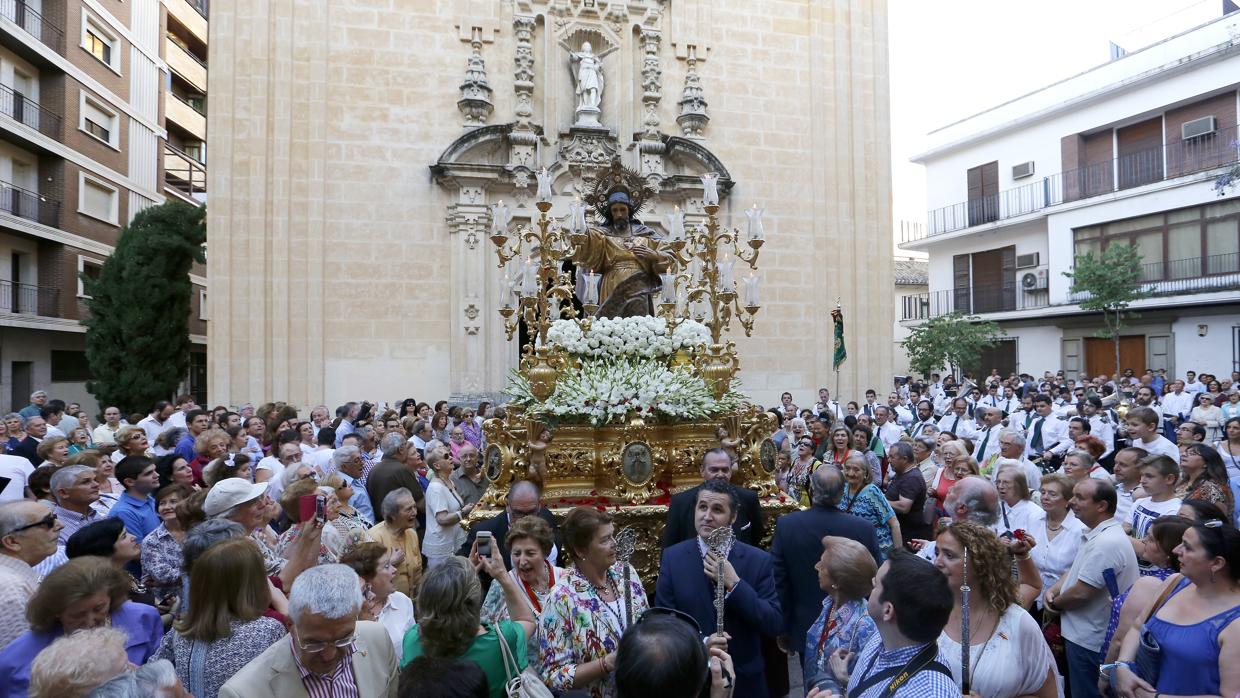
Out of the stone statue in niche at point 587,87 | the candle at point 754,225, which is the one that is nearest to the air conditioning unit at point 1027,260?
the stone statue in niche at point 587,87

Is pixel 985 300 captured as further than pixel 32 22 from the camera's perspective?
Yes

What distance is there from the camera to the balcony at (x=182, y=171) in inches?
1165

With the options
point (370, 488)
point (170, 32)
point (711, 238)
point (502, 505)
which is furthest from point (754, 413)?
point (170, 32)

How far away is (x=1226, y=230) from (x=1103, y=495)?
23969mm

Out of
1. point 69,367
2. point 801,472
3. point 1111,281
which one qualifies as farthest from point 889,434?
point 69,367

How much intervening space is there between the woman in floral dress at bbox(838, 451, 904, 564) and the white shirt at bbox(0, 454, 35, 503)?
624 centimetres

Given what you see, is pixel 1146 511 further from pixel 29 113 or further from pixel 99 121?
pixel 99 121

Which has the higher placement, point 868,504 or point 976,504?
point 976,504

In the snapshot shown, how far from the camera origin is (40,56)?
20.7 metres

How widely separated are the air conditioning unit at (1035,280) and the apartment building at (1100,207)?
1.8 inches

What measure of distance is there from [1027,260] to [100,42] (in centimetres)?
3067

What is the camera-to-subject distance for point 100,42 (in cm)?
2373

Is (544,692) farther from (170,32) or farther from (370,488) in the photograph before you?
(170,32)

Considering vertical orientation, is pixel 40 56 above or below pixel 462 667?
above
